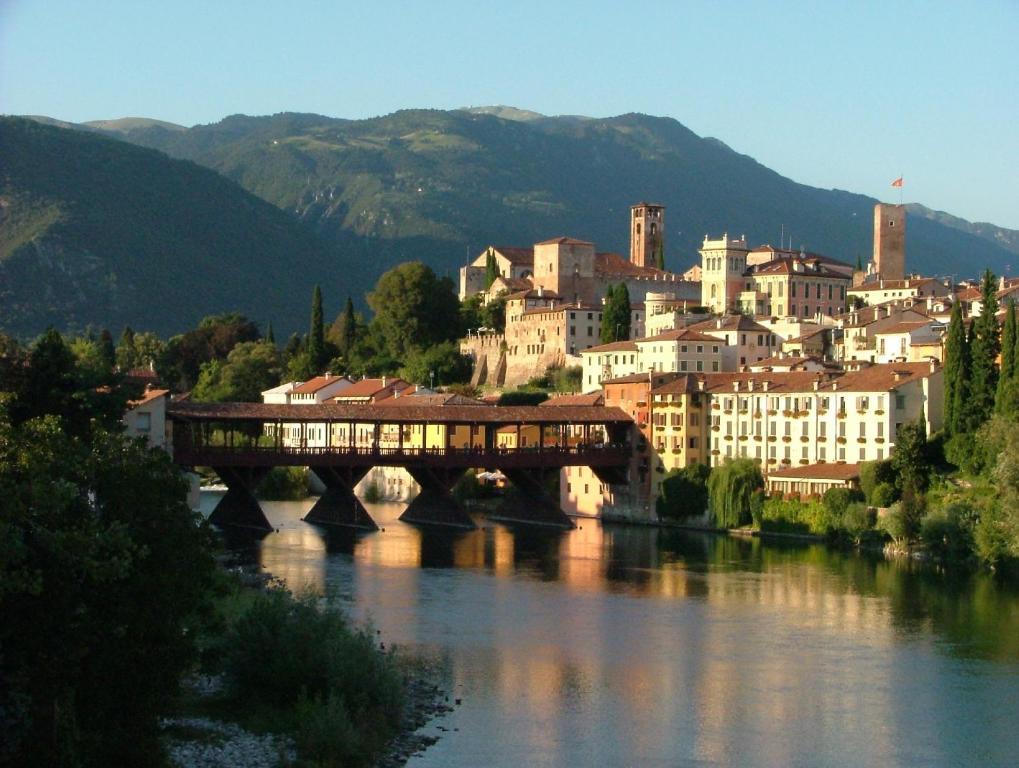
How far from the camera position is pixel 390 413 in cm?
6694

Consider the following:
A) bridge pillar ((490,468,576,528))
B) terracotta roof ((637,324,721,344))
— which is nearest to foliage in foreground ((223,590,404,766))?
bridge pillar ((490,468,576,528))

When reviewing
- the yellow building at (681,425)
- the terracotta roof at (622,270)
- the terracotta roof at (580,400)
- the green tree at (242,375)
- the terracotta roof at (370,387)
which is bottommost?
the yellow building at (681,425)

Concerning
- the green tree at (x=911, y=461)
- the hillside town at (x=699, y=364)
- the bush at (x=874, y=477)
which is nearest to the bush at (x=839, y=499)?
the bush at (x=874, y=477)

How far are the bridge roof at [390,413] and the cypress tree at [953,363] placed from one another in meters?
16.7

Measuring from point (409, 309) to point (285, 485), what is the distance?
78.6ft

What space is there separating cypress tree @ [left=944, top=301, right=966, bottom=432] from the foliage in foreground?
32.3 metres

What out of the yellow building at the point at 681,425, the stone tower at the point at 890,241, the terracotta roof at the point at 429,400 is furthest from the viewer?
the stone tower at the point at 890,241

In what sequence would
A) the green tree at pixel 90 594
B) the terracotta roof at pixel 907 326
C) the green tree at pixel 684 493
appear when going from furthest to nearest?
the terracotta roof at pixel 907 326 < the green tree at pixel 684 493 < the green tree at pixel 90 594

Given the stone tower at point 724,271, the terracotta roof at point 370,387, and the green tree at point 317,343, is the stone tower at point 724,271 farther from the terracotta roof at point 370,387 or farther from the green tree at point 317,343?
the terracotta roof at point 370,387

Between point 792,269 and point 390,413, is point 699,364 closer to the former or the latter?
point 390,413

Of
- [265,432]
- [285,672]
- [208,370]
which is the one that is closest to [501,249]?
[208,370]

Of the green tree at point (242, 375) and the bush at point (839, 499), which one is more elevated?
the green tree at point (242, 375)

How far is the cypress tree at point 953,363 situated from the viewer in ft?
187

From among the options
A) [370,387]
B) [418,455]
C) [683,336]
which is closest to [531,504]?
[418,455]
